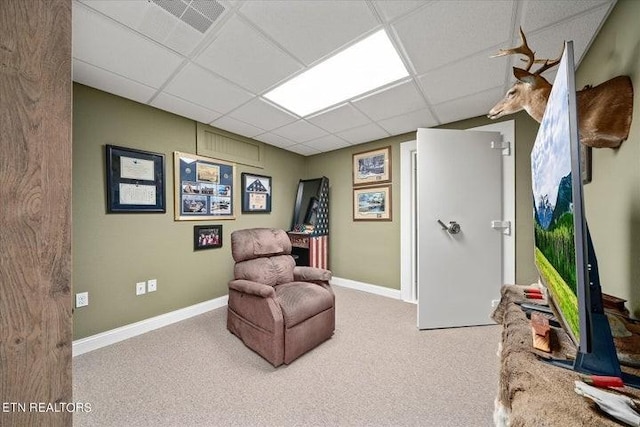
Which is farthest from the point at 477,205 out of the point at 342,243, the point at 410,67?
the point at 342,243

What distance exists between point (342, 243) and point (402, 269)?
3.53ft

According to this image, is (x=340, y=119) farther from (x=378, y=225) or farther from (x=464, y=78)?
(x=378, y=225)

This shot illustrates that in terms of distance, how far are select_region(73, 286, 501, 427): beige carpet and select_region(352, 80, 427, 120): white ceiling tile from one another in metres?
2.31

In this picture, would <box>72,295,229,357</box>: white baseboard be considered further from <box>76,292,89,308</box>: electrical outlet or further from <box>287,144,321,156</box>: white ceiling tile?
<box>287,144,321,156</box>: white ceiling tile

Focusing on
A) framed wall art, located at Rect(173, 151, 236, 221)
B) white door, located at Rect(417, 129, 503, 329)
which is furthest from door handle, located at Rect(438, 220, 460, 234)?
framed wall art, located at Rect(173, 151, 236, 221)

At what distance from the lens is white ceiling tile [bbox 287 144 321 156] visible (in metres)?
3.80

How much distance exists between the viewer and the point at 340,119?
2.76 meters

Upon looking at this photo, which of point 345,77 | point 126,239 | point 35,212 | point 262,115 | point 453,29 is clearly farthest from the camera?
point 262,115

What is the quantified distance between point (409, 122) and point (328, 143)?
4.10 feet

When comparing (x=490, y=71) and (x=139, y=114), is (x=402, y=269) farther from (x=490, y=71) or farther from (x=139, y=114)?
(x=139, y=114)

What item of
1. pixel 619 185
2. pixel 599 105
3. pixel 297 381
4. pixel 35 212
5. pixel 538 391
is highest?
pixel 599 105

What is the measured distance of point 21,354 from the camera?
712mm

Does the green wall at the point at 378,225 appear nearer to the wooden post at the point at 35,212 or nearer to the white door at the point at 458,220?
the white door at the point at 458,220

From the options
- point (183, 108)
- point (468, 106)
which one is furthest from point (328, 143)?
point (183, 108)
